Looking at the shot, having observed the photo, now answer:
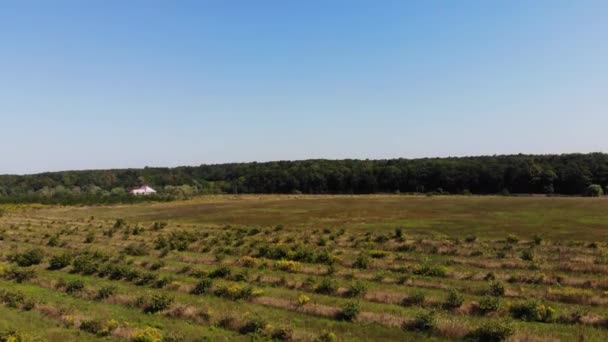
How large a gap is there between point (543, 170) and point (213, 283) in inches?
5400

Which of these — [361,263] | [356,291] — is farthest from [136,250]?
[356,291]

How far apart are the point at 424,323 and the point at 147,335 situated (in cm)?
1262

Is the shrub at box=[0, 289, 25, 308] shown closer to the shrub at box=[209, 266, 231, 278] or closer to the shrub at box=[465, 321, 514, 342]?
the shrub at box=[209, 266, 231, 278]

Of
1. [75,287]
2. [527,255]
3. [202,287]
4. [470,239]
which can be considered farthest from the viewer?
[470,239]

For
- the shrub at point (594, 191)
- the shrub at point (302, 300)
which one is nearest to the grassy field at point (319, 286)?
the shrub at point (302, 300)

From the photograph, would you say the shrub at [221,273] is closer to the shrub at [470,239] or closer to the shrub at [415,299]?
the shrub at [415,299]

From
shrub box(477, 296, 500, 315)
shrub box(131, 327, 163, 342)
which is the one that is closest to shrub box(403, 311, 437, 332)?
shrub box(477, 296, 500, 315)

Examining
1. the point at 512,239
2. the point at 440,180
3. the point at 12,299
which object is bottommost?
the point at 12,299

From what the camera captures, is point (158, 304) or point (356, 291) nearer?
point (158, 304)

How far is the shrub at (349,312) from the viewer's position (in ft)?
76.3

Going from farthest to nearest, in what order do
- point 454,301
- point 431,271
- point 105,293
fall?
point 431,271 < point 105,293 < point 454,301

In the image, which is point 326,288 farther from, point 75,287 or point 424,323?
point 75,287

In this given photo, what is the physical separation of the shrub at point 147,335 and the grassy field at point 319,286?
0.26 ft

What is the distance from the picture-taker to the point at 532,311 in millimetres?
22781
